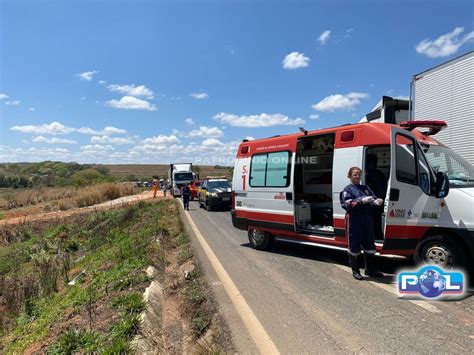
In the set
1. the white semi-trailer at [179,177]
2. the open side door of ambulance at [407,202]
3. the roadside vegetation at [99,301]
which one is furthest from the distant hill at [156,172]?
the open side door of ambulance at [407,202]

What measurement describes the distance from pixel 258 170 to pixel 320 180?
5.67ft

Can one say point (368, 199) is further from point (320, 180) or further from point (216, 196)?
point (216, 196)

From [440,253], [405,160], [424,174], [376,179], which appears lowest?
[440,253]

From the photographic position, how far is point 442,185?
18.5ft

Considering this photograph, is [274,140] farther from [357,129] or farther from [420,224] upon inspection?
[420,224]

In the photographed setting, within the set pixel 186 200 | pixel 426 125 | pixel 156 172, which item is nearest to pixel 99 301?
pixel 426 125

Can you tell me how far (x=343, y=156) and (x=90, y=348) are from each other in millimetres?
5086

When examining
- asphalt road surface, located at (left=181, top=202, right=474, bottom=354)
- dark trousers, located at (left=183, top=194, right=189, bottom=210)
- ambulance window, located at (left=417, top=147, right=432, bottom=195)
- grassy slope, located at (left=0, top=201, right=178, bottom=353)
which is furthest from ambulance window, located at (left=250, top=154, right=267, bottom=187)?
dark trousers, located at (left=183, top=194, right=189, bottom=210)

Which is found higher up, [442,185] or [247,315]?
[442,185]

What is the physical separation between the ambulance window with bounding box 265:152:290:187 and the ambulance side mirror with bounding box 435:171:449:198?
318 cm

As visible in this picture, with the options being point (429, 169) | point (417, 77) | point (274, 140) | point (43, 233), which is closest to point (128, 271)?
point (274, 140)

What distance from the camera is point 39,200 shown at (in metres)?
36.1

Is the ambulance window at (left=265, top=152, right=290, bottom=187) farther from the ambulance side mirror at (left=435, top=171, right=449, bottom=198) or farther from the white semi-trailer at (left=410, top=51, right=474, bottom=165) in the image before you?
the white semi-trailer at (left=410, top=51, right=474, bottom=165)

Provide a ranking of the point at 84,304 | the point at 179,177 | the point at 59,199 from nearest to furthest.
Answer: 1. the point at 84,304
2. the point at 59,199
3. the point at 179,177
